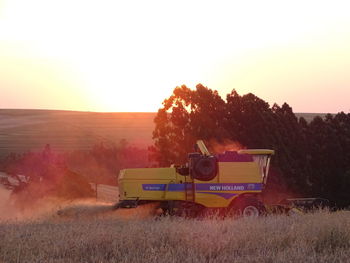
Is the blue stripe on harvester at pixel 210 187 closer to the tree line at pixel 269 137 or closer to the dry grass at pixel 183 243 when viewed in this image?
the dry grass at pixel 183 243

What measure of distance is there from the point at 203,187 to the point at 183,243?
503 centimetres

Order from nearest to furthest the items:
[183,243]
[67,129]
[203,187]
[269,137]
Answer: [183,243], [203,187], [269,137], [67,129]

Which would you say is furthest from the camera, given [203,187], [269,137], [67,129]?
[67,129]

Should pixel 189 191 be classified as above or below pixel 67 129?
below

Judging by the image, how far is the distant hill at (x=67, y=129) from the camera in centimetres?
4931

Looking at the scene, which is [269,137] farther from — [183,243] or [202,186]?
[183,243]

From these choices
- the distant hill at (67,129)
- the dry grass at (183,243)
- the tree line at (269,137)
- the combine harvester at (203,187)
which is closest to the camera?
the dry grass at (183,243)

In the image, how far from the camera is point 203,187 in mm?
11539

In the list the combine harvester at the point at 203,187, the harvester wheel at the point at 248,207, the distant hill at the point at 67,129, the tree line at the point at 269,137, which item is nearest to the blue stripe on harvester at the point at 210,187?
the combine harvester at the point at 203,187

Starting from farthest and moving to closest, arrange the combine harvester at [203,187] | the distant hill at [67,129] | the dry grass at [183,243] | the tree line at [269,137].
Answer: the distant hill at [67,129], the tree line at [269,137], the combine harvester at [203,187], the dry grass at [183,243]

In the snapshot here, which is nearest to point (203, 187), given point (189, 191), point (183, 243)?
Answer: point (189, 191)

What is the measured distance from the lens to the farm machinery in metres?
11.5

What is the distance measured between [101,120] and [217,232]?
67574 mm

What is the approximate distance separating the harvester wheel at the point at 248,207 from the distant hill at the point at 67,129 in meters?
34.0
